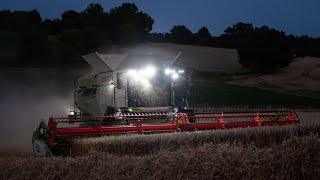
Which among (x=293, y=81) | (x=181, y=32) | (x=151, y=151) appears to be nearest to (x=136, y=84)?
(x=151, y=151)

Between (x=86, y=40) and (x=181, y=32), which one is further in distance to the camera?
(x=181, y=32)

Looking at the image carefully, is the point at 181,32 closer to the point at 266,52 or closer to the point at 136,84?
the point at 266,52

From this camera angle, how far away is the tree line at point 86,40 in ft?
87.9

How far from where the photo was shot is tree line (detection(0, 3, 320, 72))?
26.8m

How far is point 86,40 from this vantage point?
34.0 m

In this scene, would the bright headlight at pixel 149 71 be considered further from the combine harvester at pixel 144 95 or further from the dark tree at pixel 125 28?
the dark tree at pixel 125 28

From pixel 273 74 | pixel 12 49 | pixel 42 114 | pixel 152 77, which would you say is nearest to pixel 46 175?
pixel 152 77

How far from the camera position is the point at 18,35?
26641mm

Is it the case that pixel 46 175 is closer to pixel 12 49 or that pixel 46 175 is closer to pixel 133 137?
pixel 133 137

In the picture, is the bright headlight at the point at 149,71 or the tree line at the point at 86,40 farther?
the tree line at the point at 86,40

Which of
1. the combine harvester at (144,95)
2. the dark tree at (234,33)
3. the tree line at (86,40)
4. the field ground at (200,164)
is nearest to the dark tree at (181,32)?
the dark tree at (234,33)

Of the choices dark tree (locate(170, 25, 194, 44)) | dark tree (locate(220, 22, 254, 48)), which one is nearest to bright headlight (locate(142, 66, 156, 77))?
dark tree (locate(220, 22, 254, 48))

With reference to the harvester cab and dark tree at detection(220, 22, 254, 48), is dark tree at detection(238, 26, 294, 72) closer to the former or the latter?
dark tree at detection(220, 22, 254, 48)

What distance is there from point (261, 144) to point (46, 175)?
6645 mm
